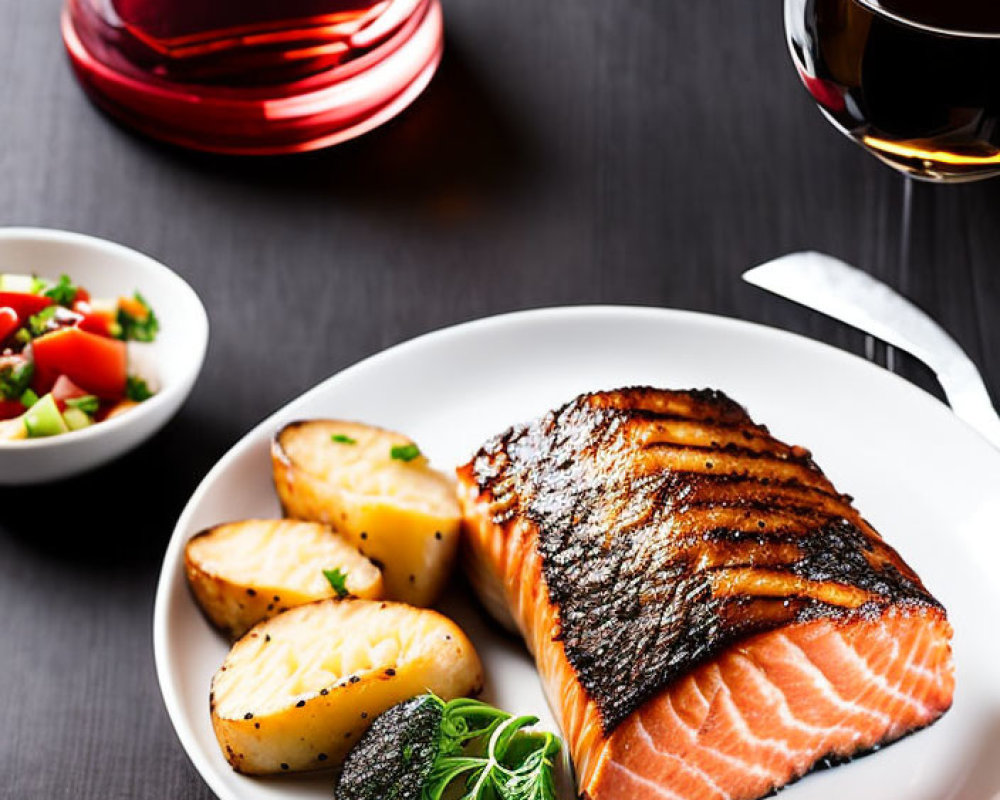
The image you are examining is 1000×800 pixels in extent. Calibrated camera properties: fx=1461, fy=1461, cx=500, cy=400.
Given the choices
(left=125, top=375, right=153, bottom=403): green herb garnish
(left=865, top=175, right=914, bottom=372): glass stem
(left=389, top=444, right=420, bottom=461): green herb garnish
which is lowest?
(left=865, top=175, right=914, bottom=372): glass stem

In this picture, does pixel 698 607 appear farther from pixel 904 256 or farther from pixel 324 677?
pixel 904 256

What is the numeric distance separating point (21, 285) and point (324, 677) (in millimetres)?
1008

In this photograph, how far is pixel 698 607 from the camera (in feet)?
6.20

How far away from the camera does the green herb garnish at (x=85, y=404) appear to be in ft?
7.88

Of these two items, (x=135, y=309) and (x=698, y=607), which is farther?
(x=135, y=309)

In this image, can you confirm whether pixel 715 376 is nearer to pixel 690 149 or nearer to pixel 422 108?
pixel 690 149

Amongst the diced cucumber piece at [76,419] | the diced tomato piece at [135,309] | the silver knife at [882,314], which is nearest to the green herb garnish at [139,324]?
the diced tomato piece at [135,309]

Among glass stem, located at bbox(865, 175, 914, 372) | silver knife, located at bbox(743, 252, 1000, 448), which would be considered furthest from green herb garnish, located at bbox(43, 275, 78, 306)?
glass stem, located at bbox(865, 175, 914, 372)

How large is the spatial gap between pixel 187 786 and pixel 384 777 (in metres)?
0.39

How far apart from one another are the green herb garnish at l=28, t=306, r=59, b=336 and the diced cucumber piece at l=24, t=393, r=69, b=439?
0.51ft

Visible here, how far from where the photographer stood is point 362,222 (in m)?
3.05

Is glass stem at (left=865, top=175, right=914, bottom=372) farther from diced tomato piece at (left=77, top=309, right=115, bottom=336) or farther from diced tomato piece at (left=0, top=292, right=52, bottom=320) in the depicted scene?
diced tomato piece at (left=0, top=292, right=52, bottom=320)

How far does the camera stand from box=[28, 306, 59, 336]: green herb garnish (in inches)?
96.3

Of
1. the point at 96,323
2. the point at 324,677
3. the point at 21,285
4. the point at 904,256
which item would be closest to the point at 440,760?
the point at 324,677
